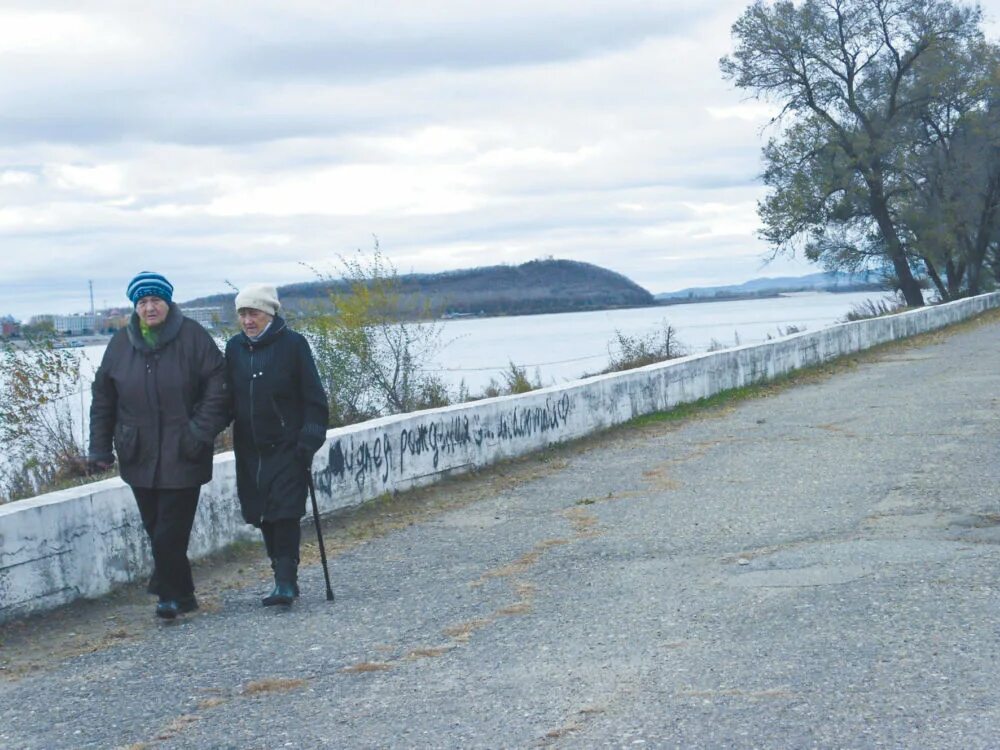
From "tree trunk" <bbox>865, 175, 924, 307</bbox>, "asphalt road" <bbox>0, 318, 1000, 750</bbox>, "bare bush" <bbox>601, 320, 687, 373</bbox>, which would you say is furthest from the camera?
"tree trunk" <bbox>865, 175, 924, 307</bbox>

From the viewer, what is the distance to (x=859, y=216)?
45.7 meters

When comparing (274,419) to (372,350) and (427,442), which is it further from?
(372,350)

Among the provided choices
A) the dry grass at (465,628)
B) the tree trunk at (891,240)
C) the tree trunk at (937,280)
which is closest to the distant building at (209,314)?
the dry grass at (465,628)

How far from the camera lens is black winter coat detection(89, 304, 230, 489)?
22.5 feet

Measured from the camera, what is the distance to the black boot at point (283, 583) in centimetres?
705

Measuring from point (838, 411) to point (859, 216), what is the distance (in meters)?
31.7

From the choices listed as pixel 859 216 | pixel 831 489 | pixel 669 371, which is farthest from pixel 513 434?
pixel 859 216

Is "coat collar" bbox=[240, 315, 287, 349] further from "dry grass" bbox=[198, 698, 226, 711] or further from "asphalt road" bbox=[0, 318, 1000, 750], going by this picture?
"dry grass" bbox=[198, 698, 226, 711]

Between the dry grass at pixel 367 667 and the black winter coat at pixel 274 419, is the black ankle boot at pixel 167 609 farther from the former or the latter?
the dry grass at pixel 367 667

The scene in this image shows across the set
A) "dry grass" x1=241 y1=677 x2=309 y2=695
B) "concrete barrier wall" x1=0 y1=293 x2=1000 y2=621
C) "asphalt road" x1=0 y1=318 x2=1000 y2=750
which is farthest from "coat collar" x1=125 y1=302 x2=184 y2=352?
"dry grass" x1=241 y1=677 x2=309 y2=695

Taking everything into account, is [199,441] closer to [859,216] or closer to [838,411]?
[838,411]

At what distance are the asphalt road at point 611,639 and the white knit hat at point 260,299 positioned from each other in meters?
1.65

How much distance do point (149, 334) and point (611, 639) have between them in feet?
9.59

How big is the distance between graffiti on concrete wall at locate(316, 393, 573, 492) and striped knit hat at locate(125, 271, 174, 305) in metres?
3.08
